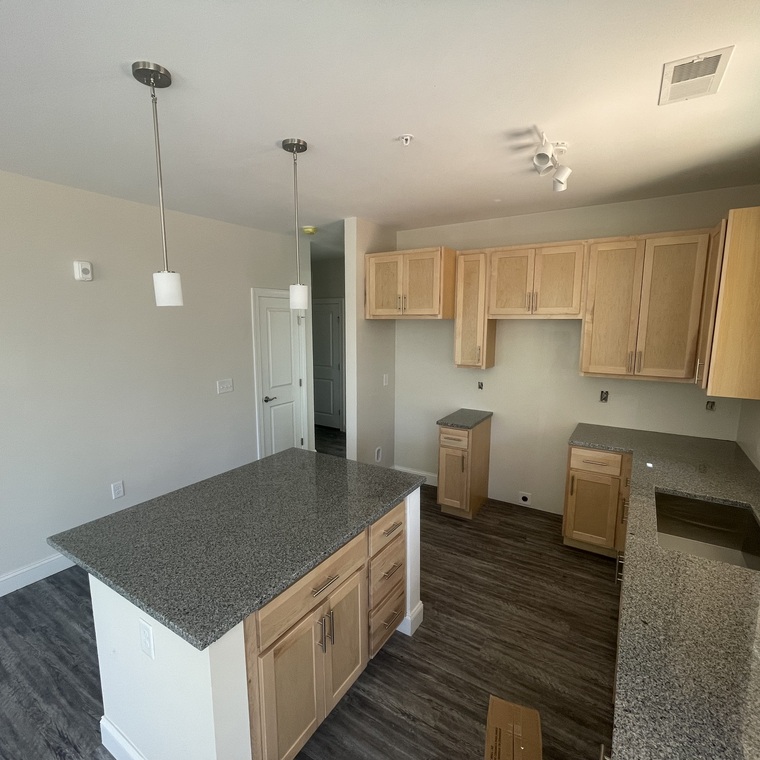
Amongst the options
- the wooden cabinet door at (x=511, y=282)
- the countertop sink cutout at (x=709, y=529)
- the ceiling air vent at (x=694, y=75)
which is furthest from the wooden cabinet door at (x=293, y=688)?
the wooden cabinet door at (x=511, y=282)

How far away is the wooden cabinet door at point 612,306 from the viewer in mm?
2850

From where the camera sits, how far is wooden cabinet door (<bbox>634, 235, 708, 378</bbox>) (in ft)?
8.70

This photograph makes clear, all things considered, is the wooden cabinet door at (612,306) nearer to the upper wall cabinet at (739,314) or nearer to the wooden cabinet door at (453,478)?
the upper wall cabinet at (739,314)

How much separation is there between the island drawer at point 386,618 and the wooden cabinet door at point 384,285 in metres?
2.28

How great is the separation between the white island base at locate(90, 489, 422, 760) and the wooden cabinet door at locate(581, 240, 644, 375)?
291 cm

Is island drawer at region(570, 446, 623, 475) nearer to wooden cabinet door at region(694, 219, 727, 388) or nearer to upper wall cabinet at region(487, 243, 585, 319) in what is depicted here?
wooden cabinet door at region(694, 219, 727, 388)

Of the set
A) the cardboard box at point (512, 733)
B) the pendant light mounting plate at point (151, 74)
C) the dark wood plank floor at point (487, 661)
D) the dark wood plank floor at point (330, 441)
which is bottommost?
the dark wood plank floor at point (330, 441)

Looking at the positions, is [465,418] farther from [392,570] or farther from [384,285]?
[392,570]

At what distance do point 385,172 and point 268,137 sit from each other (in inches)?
29.3

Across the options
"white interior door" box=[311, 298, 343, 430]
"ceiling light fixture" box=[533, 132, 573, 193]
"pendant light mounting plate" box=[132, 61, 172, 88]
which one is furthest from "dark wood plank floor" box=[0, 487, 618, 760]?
"white interior door" box=[311, 298, 343, 430]

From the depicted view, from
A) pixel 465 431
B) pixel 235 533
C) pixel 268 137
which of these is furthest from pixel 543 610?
pixel 268 137

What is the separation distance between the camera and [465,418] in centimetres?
370

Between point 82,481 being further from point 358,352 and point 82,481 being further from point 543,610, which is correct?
point 543,610

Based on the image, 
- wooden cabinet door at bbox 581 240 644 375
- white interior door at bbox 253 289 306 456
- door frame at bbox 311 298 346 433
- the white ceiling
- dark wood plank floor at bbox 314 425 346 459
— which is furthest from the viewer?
door frame at bbox 311 298 346 433
